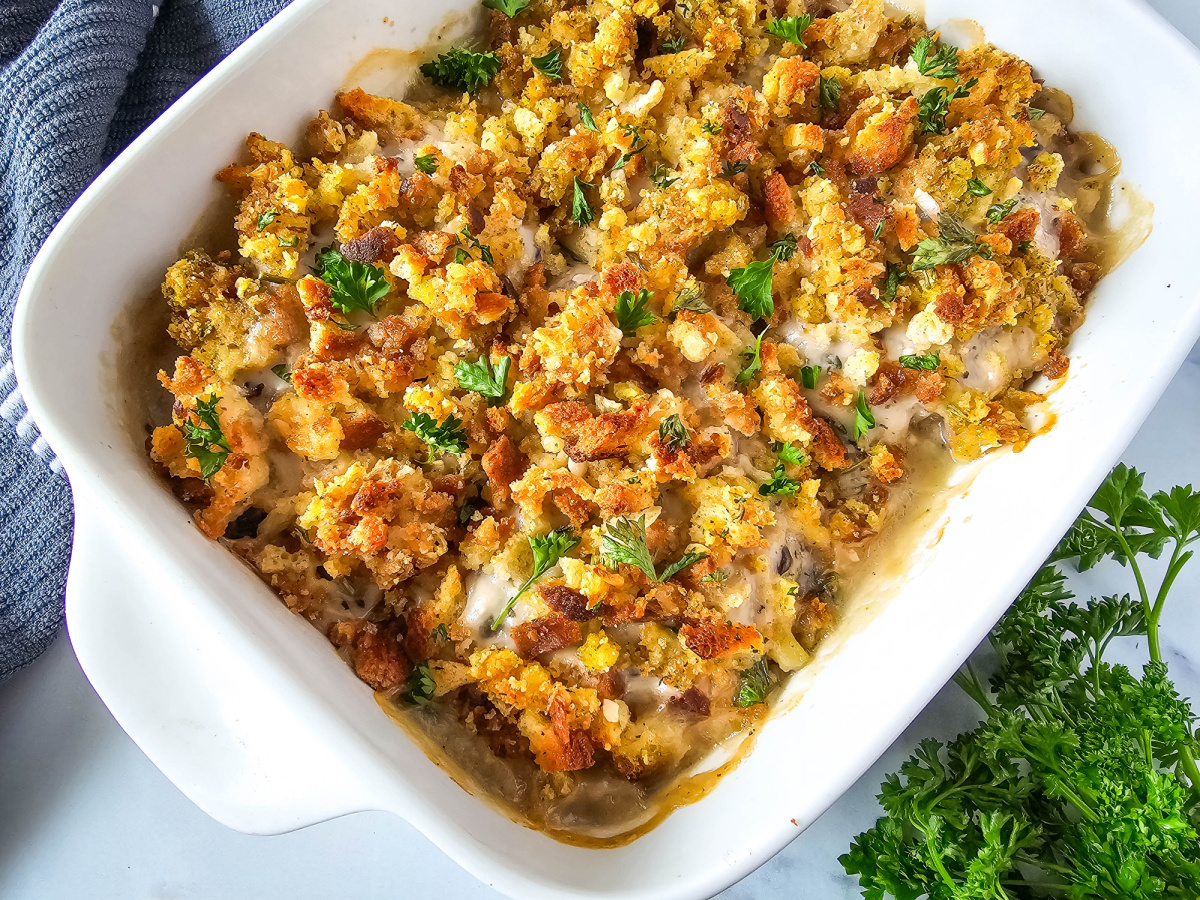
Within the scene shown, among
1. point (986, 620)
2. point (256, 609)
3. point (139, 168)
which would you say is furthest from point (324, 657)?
point (986, 620)

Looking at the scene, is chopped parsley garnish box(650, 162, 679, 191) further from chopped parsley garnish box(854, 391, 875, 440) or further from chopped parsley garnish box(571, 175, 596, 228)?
chopped parsley garnish box(854, 391, 875, 440)

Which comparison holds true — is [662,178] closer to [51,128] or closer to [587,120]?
[587,120]

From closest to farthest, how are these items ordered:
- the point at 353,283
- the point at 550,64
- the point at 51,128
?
the point at 353,283, the point at 550,64, the point at 51,128

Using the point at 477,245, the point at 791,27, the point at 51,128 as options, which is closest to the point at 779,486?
the point at 477,245

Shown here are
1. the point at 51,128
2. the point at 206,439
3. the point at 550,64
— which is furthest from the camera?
the point at 51,128

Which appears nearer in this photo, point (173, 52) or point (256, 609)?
point (256, 609)

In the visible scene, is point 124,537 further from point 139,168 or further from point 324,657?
point 139,168

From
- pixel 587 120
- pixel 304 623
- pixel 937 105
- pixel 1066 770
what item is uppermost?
pixel 937 105
